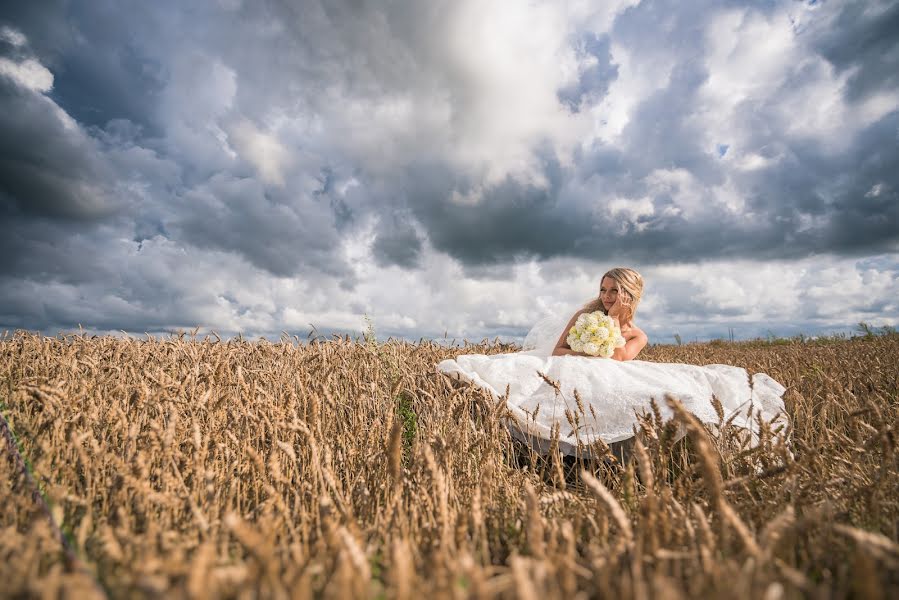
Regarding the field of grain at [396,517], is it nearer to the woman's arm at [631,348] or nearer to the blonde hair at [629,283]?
the woman's arm at [631,348]

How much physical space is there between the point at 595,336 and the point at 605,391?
1416 mm

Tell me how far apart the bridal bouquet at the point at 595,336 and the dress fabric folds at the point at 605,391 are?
1.47 ft

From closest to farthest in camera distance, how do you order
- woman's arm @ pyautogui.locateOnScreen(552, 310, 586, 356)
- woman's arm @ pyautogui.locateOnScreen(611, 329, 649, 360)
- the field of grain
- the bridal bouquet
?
the field of grain → the bridal bouquet → woman's arm @ pyautogui.locateOnScreen(611, 329, 649, 360) → woman's arm @ pyautogui.locateOnScreen(552, 310, 586, 356)

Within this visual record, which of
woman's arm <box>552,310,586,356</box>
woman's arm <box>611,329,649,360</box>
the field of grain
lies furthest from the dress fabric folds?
woman's arm <box>552,310,586,356</box>

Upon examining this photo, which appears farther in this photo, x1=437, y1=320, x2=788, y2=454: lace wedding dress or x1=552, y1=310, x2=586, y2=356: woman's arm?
x1=552, y1=310, x2=586, y2=356: woman's arm

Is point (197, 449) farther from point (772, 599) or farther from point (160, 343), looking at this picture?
point (160, 343)

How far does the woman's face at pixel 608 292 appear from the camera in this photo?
5641 mm

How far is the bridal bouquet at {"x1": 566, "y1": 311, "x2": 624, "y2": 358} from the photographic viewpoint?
503 centimetres

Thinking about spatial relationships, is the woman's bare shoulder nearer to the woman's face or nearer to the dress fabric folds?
the woman's face

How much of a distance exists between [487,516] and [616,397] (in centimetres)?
226

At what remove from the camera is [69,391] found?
3025 millimetres

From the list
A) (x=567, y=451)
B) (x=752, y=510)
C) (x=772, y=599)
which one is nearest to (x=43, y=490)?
(x=772, y=599)

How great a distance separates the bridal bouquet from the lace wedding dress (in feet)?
1.48

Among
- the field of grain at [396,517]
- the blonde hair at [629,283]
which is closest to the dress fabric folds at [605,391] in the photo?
the field of grain at [396,517]
